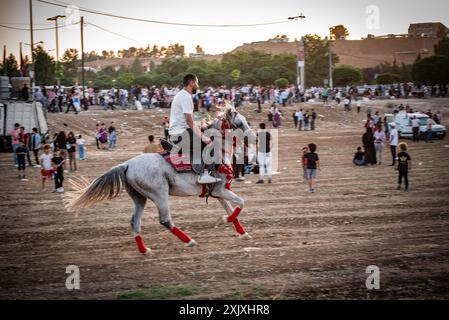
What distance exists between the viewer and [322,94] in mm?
56312

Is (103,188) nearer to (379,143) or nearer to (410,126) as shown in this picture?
(379,143)

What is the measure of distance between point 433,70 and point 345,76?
43.9ft

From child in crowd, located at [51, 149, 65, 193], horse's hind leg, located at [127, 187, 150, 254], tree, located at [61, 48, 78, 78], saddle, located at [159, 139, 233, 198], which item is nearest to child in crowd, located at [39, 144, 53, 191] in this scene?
child in crowd, located at [51, 149, 65, 193]

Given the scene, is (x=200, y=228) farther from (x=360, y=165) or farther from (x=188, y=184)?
(x=360, y=165)

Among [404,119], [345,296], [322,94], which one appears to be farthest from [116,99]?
[345,296]

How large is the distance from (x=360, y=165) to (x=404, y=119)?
42.6 ft

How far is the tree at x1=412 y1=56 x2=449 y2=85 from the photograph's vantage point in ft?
212

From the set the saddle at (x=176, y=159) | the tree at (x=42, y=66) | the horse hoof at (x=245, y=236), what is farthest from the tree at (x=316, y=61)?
the saddle at (x=176, y=159)

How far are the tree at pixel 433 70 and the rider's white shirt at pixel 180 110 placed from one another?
59.9 metres

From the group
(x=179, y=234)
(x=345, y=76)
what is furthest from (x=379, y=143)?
(x=345, y=76)

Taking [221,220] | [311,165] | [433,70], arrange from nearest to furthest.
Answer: [221,220], [311,165], [433,70]

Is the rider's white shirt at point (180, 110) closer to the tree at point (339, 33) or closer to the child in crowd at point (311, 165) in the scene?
the child in crowd at point (311, 165)

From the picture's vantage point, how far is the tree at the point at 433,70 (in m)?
64.6

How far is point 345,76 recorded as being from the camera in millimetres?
76062
